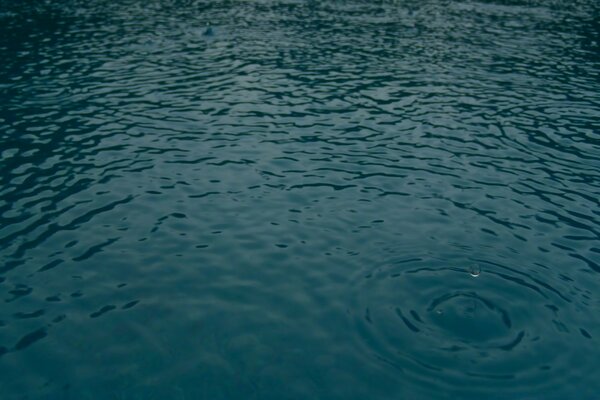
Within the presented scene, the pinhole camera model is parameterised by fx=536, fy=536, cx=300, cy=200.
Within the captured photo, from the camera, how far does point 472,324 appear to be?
15523 millimetres

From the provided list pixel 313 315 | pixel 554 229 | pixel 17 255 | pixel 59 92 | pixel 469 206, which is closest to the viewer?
pixel 313 315

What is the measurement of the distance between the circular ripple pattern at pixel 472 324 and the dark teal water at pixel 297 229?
2.5 inches

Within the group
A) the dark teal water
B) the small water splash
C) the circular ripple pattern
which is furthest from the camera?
the small water splash

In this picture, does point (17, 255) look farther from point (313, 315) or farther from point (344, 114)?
point (344, 114)

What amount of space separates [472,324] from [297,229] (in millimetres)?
7804

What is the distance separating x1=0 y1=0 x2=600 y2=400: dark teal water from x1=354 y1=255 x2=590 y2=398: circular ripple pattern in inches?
2.5

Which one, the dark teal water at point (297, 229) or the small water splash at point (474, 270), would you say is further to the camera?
the small water splash at point (474, 270)

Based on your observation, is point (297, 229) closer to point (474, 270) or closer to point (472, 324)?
point (474, 270)

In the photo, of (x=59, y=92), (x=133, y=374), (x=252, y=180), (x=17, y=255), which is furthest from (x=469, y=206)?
(x=59, y=92)

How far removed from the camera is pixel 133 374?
13906mm

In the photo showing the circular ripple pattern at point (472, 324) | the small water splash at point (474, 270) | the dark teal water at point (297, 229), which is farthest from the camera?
the small water splash at point (474, 270)

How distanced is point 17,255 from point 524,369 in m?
16.7

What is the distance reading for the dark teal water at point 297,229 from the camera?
14281 mm

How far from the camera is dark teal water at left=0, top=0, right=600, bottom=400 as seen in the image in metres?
14.3
